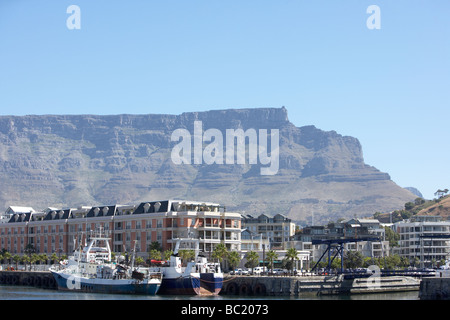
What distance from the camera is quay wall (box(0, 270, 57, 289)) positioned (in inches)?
5051

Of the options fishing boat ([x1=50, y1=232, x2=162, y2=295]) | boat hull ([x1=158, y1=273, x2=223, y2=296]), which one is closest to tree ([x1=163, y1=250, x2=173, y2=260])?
fishing boat ([x1=50, y1=232, x2=162, y2=295])

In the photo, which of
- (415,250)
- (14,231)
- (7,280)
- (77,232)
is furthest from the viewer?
(415,250)

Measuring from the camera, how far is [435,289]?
3514 inches

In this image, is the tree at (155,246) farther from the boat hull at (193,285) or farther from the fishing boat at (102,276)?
the boat hull at (193,285)

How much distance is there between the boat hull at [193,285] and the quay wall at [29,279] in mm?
32065

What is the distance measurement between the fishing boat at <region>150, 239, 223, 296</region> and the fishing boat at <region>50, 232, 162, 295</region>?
1425mm

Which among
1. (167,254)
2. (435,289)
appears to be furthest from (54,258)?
(435,289)

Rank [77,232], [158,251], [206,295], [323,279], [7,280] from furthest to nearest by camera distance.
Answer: [77,232], [7,280], [158,251], [323,279], [206,295]

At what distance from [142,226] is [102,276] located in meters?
32.4

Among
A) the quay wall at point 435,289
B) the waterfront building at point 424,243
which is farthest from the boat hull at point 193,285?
the waterfront building at point 424,243
